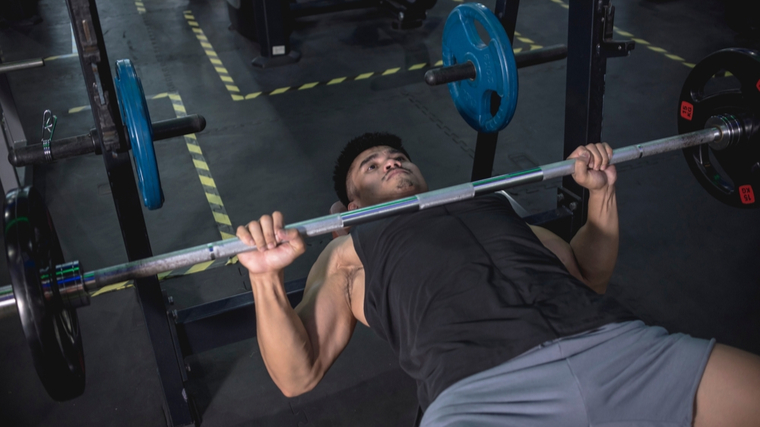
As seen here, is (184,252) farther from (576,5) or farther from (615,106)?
(615,106)

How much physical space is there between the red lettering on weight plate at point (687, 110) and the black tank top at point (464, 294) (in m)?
0.86

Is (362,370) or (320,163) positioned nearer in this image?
(362,370)

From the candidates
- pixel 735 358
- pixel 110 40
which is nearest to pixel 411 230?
pixel 735 358

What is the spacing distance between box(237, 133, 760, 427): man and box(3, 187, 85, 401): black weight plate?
44cm

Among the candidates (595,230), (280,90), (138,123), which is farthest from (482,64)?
(280,90)

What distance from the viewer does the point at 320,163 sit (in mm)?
3738

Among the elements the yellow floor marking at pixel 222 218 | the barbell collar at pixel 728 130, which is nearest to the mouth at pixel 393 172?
the barbell collar at pixel 728 130

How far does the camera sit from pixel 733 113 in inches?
79.0

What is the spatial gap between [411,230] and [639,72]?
3703 millimetres

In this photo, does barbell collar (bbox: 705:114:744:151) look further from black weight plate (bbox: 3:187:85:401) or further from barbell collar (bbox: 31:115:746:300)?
black weight plate (bbox: 3:187:85:401)

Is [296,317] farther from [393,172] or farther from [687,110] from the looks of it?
[687,110]

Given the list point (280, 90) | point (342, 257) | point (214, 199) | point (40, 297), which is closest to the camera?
point (40, 297)

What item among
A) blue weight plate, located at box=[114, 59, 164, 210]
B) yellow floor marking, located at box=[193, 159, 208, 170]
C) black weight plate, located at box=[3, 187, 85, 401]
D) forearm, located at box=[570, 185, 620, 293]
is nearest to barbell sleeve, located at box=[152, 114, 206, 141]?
blue weight plate, located at box=[114, 59, 164, 210]

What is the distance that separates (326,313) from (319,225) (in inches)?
14.5
